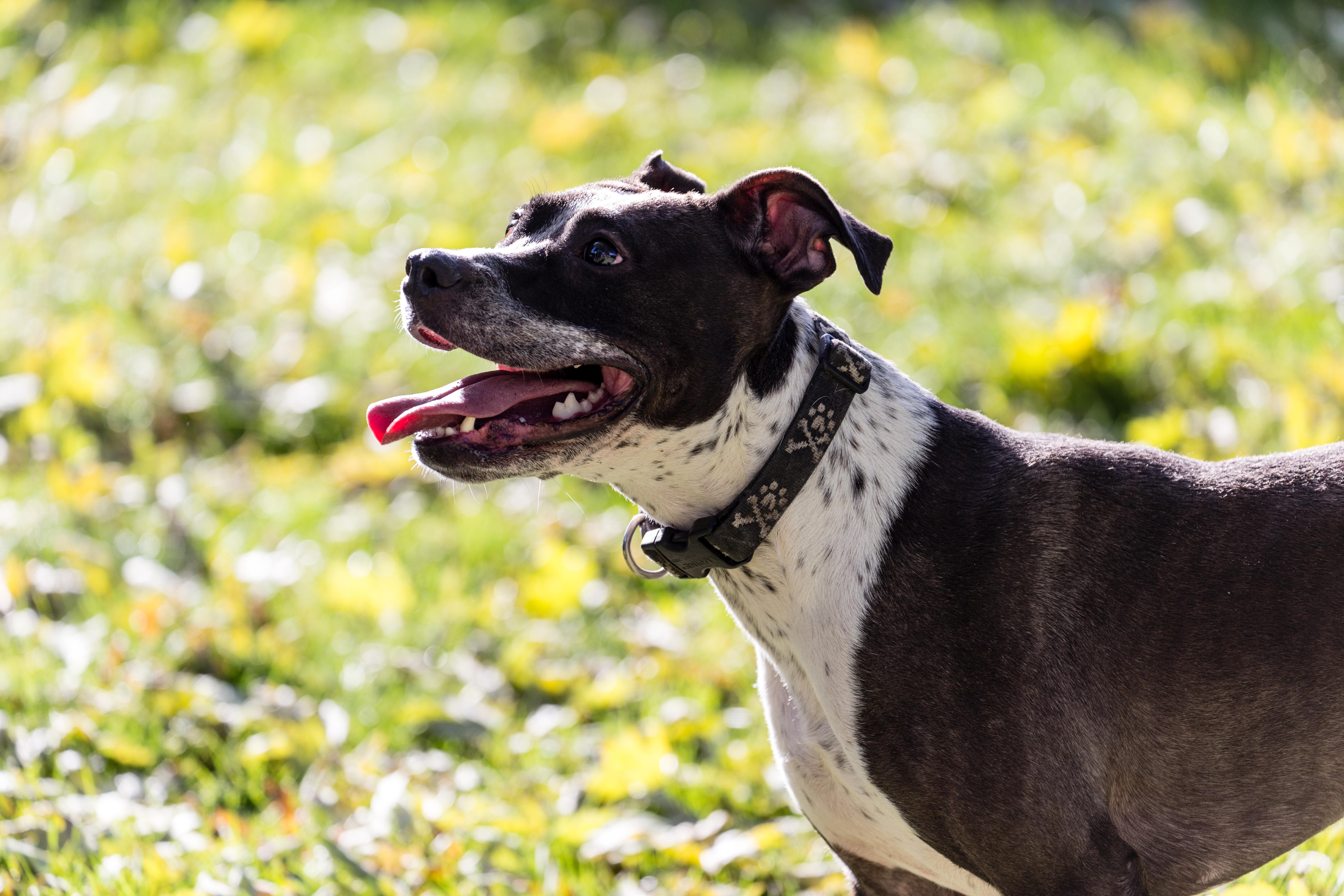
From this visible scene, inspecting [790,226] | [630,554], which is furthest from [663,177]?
[630,554]

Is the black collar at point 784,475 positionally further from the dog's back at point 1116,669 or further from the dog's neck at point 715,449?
the dog's back at point 1116,669

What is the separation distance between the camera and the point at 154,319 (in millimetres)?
6023

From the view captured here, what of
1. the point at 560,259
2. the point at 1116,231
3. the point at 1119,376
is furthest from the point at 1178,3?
the point at 560,259

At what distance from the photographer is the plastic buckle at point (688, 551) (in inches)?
102

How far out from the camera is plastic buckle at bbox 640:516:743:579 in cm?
258

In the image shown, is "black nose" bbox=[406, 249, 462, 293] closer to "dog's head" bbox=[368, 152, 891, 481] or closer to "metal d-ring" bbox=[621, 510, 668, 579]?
"dog's head" bbox=[368, 152, 891, 481]

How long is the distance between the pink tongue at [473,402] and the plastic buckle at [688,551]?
0.33 meters

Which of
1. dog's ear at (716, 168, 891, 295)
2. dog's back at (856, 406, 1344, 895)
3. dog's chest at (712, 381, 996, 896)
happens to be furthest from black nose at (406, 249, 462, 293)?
dog's back at (856, 406, 1344, 895)

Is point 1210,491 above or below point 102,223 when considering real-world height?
above

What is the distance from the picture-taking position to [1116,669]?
249cm

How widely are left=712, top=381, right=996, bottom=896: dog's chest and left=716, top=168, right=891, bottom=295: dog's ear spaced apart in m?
0.29

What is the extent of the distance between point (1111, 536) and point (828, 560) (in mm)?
536

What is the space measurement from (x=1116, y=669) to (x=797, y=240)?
1.02 metres

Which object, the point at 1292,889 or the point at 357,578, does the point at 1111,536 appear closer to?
the point at 1292,889
